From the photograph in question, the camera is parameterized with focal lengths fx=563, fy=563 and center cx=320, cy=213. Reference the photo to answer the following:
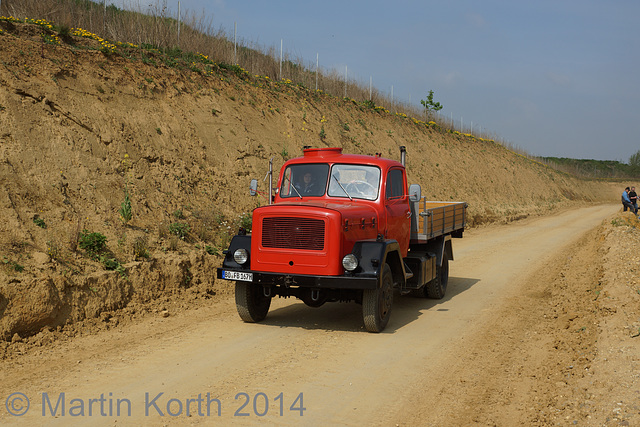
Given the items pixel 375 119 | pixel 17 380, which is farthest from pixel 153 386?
pixel 375 119

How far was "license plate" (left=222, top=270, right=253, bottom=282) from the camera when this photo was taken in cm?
827

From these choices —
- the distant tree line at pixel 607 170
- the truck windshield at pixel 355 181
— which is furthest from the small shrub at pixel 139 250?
the distant tree line at pixel 607 170

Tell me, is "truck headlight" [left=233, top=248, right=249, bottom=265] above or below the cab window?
below

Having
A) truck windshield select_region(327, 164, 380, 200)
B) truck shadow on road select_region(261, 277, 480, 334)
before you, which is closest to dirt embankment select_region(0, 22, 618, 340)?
truck shadow on road select_region(261, 277, 480, 334)

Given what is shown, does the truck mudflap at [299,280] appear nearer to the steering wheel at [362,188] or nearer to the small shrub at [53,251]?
the steering wheel at [362,188]

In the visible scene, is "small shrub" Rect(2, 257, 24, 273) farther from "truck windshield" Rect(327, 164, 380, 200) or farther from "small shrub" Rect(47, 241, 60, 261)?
"truck windshield" Rect(327, 164, 380, 200)

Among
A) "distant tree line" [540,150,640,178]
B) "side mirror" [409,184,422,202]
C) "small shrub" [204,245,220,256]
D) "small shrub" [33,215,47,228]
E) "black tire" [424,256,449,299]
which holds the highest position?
"distant tree line" [540,150,640,178]

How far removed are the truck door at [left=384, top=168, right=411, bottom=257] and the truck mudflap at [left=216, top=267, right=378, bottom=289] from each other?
5.57 ft

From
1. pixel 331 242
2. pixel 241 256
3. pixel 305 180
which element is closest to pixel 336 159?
pixel 305 180

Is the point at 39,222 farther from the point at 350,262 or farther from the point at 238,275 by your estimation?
the point at 350,262

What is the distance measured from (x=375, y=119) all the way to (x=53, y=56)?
21.6 m

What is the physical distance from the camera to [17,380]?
623 centimetres

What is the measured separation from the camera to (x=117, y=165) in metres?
13.7

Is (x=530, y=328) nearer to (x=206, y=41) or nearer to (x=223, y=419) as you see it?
(x=223, y=419)
